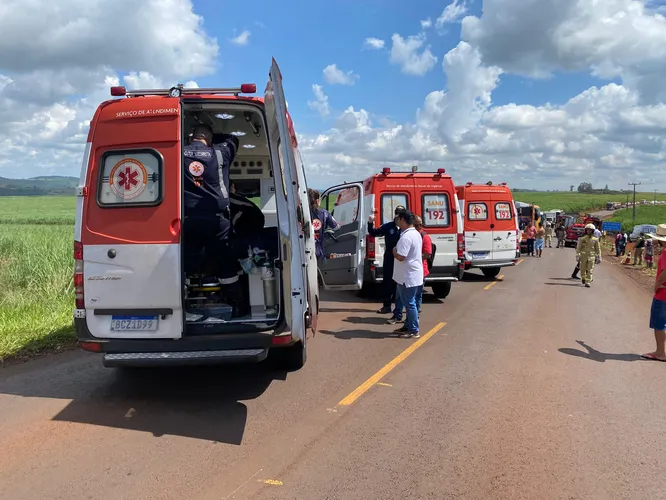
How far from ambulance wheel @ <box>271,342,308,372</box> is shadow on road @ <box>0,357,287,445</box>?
0.12 m

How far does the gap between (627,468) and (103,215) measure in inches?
175

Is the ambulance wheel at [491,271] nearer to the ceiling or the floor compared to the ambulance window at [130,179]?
nearer to the floor

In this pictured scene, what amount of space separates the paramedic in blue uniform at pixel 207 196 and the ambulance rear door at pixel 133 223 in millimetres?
229

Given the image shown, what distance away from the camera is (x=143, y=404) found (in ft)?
14.8

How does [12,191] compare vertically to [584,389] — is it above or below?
above

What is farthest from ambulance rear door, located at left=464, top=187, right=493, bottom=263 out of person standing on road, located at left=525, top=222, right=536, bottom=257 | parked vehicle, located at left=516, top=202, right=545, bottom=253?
person standing on road, located at left=525, top=222, right=536, bottom=257

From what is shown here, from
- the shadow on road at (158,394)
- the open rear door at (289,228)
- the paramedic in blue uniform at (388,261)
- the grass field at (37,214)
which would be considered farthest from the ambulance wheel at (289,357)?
the grass field at (37,214)

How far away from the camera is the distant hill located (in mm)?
111125

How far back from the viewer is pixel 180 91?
15.0 feet

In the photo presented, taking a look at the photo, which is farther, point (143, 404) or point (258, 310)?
point (258, 310)

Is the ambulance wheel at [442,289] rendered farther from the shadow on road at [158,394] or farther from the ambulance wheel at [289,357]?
the shadow on road at [158,394]

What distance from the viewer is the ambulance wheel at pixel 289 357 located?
5328 millimetres

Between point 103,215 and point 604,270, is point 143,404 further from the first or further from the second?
point 604,270

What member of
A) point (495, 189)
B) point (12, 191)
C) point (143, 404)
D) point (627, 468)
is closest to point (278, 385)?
point (143, 404)
